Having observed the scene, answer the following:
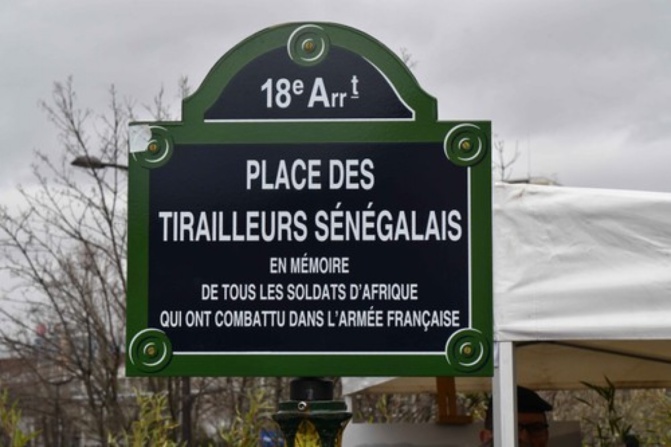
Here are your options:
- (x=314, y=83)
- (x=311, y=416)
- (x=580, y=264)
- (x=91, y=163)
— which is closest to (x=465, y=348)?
(x=311, y=416)

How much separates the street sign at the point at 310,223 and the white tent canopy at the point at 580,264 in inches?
55.9

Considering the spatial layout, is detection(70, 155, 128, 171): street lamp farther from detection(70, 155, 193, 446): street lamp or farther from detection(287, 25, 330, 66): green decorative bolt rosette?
detection(287, 25, 330, 66): green decorative bolt rosette

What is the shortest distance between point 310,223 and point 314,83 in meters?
0.35

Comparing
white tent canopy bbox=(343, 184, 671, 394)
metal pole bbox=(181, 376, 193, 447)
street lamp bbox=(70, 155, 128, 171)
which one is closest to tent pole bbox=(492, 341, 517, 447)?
white tent canopy bbox=(343, 184, 671, 394)

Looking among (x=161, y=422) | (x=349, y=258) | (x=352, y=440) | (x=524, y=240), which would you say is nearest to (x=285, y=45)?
(x=349, y=258)

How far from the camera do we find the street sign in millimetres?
3117

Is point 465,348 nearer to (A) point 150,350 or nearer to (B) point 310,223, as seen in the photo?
(B) point 310,223

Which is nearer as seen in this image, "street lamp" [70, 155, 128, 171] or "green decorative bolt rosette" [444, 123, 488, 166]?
"green decorative bolt rosette" [444, 123, 488, 166]

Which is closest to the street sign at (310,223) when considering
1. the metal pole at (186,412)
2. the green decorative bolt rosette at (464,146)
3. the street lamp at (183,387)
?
the green decorative bolt rosette at (464,146)

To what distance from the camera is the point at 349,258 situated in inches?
123

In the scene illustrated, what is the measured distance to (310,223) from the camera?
10.3 feet

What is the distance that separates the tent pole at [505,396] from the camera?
15.1ft

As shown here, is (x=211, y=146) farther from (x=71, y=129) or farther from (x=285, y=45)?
(x=71, y=129)

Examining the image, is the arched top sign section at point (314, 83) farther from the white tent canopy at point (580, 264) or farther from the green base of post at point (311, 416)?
the white tent canopy at point (580, 264)
